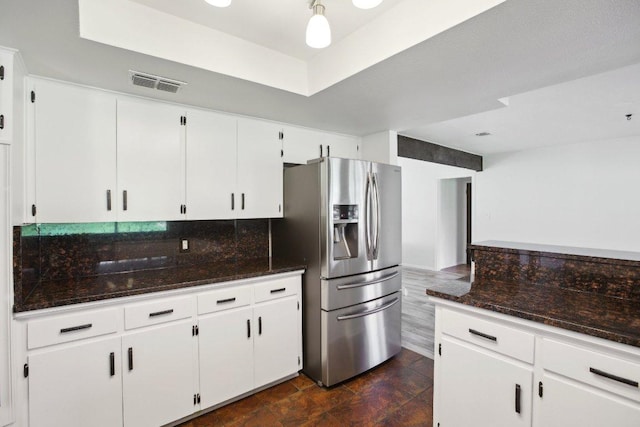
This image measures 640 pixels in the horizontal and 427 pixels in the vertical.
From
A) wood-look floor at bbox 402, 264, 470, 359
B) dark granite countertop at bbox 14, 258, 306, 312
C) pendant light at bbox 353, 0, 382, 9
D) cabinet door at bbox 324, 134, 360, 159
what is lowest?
wood-look floor at bbox 402, 264, 470, 359

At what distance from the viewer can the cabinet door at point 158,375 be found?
1.88 meters

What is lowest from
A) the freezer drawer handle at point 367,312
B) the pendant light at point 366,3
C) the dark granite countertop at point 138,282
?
the freezer drawer handle at point 367,312

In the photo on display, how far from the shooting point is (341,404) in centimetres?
229

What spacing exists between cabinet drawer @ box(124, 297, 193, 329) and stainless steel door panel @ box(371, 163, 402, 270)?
5.16ft

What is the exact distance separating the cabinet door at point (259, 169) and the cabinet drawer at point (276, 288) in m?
0.65

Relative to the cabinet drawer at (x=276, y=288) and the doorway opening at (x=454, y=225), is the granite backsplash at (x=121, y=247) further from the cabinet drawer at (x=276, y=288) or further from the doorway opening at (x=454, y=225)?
the doorway opening at (x=454, y=225)

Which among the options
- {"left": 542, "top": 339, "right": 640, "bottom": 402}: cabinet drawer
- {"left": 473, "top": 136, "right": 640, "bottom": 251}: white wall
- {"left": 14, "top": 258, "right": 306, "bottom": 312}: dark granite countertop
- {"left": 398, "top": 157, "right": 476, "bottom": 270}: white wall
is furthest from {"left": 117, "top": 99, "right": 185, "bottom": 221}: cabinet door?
{"left": 473, "top": 136, "right": 640, "bottom": 251}: white wall

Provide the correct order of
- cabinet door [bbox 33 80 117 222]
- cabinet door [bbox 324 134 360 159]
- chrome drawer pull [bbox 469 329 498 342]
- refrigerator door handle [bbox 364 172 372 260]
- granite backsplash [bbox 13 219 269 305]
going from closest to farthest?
chrome drawer pull [bbox 469 329 498 342], cabinet door [bbox 33 80 117 222], granite backsplash [bbox 13 219 269 305], refrigerator door handle [bbox 364 172 372 260], cabinet door [bbox 324 134 360 159]

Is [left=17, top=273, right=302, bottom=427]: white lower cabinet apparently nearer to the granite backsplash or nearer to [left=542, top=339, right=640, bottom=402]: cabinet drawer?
the granite backsplash

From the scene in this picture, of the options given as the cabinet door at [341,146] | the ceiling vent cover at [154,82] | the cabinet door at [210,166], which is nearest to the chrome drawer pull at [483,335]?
the cabinet door at [210,166]

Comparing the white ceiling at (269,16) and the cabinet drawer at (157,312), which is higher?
the white ceiling at (269,16)

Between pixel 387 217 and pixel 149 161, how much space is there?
6.76 ft

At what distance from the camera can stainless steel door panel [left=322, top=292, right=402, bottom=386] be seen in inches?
97.9

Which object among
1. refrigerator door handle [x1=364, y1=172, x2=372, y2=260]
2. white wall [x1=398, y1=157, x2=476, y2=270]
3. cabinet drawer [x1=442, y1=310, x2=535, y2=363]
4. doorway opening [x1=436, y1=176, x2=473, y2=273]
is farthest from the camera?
doorway opening [x1=436, y1=176, x2=473, y2=273]
